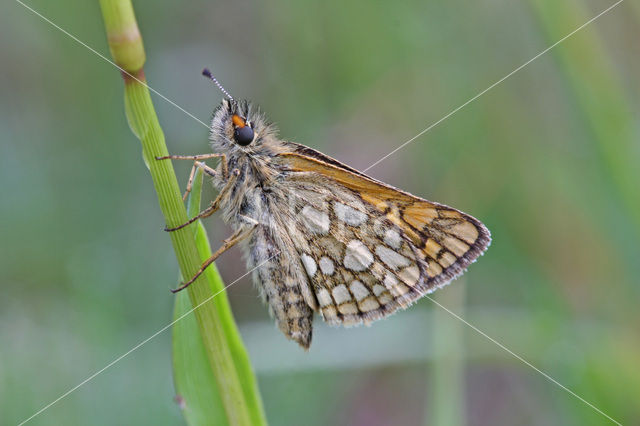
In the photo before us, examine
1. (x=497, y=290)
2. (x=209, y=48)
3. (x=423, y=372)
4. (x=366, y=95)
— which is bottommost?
(x=423, y=372)

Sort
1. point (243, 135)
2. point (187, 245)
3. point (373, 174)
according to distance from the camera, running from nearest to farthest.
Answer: point (187, 245) < point (243, 135) < point (373, 174)

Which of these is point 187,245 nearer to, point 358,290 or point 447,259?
point 358,290

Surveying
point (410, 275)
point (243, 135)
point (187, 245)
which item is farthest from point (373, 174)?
point (187, 245)

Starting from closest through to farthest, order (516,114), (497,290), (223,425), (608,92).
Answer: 1. (223,425)
2. (608,92)
3. (497,290)
4. (516,114)

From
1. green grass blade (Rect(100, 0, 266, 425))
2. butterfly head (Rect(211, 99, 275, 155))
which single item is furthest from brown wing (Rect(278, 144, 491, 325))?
green grass blade (Rect(100, 0, 266, 425))

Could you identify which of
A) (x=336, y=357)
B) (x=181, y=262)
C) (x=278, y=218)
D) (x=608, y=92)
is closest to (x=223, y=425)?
(x=181, y=262)

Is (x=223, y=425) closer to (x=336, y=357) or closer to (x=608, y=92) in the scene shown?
(x=336, y=357)

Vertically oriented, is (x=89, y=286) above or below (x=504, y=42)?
below
